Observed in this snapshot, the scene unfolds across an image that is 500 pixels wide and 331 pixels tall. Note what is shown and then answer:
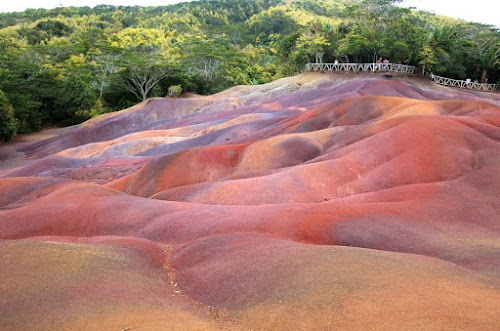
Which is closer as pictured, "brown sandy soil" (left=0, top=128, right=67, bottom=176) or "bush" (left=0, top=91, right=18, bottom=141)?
"brown sandy soil" (left=0, top=128, right=67, bottom=176)

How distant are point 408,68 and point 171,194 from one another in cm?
4489

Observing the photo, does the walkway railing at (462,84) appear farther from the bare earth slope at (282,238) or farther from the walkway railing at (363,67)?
the bare earth slope at (282,238)

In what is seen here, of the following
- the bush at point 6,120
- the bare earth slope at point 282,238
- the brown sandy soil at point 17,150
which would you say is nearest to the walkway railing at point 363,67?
the bare earth slope at point 282,238

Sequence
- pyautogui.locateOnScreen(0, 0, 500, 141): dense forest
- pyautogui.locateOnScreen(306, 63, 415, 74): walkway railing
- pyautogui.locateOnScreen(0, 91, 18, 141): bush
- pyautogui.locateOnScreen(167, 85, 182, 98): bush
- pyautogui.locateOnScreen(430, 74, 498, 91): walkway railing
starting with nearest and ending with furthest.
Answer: pyautogui.locateOnScreen(0, 91, 18, 141): bush
pyautogui.locateOnScreen(0, 0, 500, 141): dense forest
pyautogui.locateOnScreen(306, 63, 415, 74): walkway railing
pyautogui.locateOnScreen(430, 74, 498, 91): walkway railing
pyautogui.locateOnScreen(167, 85, 182, 98): bush

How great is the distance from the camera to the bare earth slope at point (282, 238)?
6.60 meters

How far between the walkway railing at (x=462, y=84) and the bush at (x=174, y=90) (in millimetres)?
33275

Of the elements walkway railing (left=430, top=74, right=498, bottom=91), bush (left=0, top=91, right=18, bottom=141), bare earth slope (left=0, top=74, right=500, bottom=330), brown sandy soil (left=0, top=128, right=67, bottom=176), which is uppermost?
bare earth slope (left=0, top=74, right=500, bottom=330)

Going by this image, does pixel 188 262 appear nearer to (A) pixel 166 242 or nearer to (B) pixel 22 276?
(A) pixel 166 242

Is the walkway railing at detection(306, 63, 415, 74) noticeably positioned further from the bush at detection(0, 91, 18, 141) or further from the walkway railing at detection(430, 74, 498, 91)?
the bush at detection(0, 91, 18, 141)

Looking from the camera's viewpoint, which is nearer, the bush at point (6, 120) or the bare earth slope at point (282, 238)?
the bare earth slope at point (282, 238)

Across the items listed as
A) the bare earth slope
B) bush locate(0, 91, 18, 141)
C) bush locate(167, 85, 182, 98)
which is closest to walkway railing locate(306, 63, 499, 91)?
bush locate(167, 85, 182, 98)

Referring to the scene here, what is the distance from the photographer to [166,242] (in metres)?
11.5

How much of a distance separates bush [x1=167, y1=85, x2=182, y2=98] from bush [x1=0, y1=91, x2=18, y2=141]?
21262mm

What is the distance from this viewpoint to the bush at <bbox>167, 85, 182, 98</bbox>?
57931 millimetres
